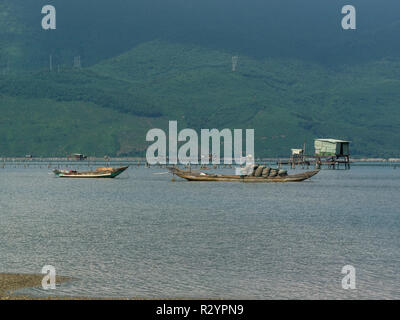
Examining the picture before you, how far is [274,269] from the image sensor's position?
122 ft

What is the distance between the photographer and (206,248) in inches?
1766

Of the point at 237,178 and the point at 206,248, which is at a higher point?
the point at 237,178

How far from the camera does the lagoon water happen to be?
32.3 m

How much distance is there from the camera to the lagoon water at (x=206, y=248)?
32.3 m
